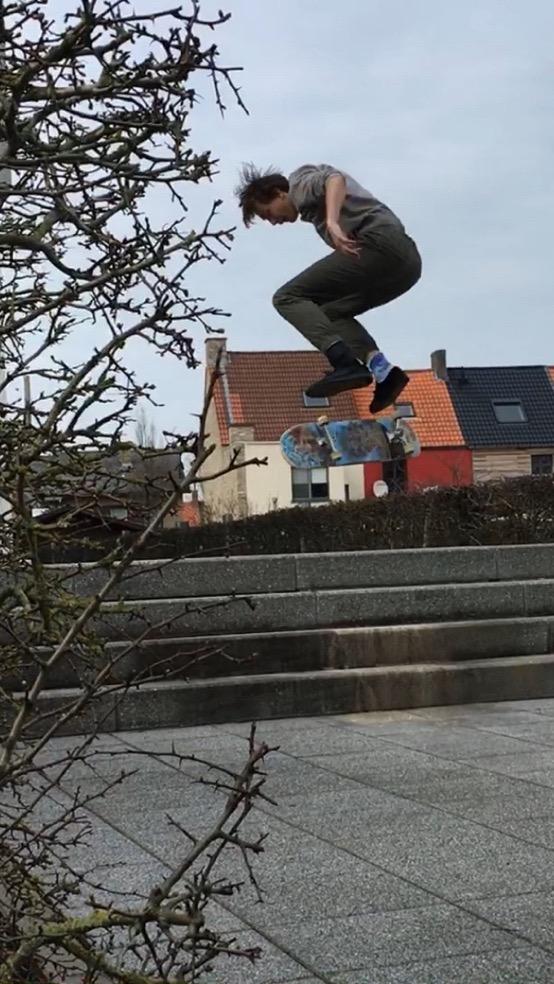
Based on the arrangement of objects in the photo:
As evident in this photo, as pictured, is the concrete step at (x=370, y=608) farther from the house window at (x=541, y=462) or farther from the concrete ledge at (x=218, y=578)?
the house window at (x=541, y=462)

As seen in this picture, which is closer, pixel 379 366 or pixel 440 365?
pixel 379 366

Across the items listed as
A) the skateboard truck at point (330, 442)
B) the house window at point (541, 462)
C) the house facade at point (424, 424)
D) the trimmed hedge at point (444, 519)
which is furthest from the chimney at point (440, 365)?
the skateboard truck at point (330, 442)

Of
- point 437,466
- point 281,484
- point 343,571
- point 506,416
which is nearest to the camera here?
point 343,571

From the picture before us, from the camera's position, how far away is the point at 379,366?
4297mm

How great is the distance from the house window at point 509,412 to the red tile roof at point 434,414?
2025mm

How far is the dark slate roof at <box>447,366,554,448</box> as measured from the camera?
165ft

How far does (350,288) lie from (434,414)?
4726cm

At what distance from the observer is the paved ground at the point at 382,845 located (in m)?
3.95

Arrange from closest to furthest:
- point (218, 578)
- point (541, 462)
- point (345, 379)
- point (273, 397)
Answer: point (345, 379) < point (218, 578) < point (273, 397) < point (541, 462)

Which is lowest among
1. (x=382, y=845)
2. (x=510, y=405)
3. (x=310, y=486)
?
(x=382, y=845)

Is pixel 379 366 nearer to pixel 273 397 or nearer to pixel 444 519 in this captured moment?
pixel 444 519

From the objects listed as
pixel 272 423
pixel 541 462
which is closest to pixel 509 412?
pixel 541 462

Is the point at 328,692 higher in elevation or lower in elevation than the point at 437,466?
lower

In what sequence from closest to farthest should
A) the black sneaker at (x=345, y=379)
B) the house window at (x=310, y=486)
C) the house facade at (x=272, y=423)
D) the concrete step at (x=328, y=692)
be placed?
the black sneaker at (x=345, y=379)
the concrete step at (x=328, y=692)
the house facade at (x=272, y=423)
the house window at (x=310, y=486)
